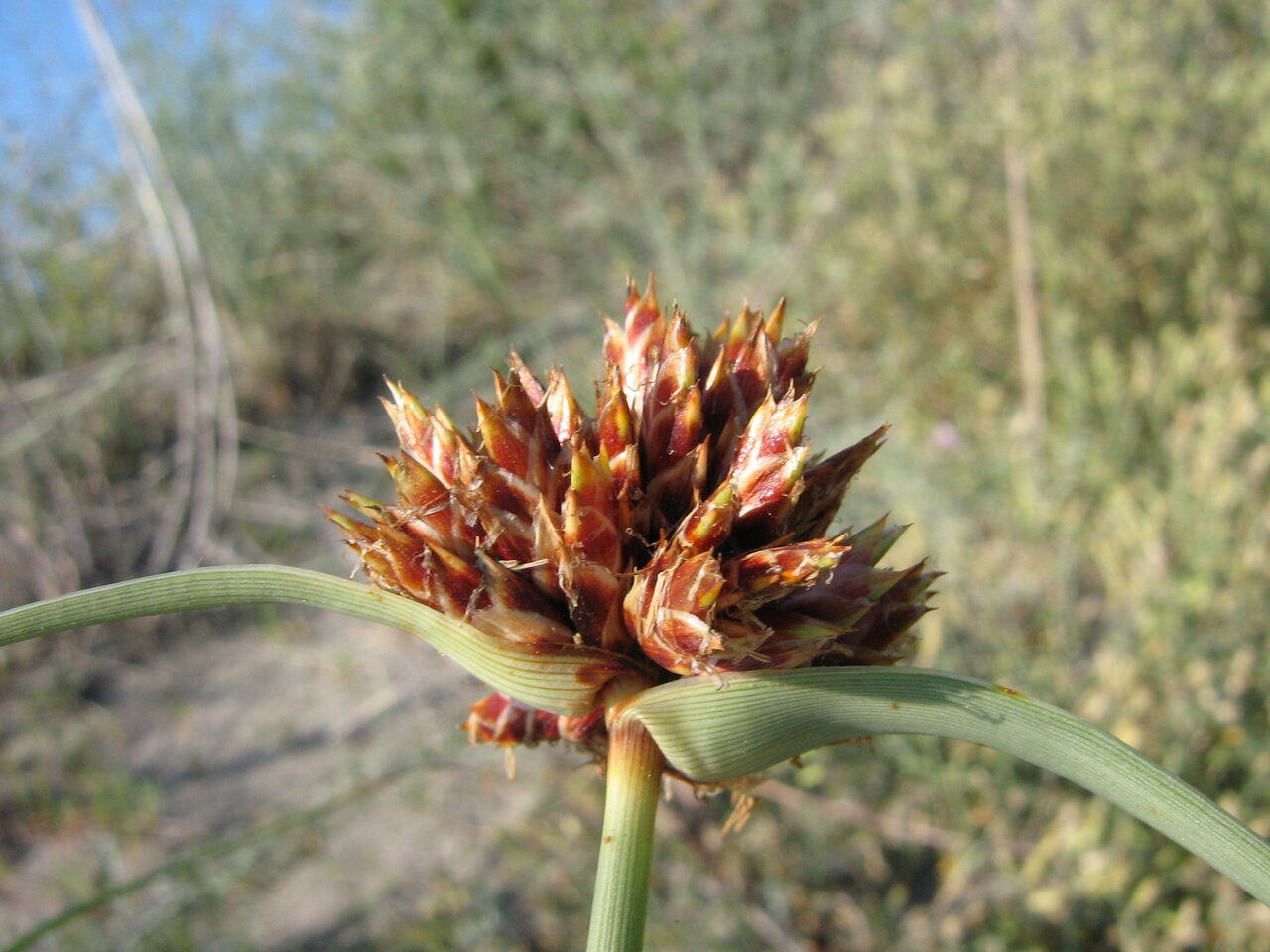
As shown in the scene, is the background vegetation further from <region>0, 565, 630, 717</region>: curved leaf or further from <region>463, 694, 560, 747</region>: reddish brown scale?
<region>0, 565, 630, 717</region>: curved leaf

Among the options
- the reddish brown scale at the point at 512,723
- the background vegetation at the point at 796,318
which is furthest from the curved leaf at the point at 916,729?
the background vegetation at the point at 796,318

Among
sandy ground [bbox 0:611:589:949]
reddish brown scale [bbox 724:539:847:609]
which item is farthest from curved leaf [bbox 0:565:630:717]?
sandy ground [bbox 0:611:589:949]

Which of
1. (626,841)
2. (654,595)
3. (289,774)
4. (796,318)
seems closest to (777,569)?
(654,595)

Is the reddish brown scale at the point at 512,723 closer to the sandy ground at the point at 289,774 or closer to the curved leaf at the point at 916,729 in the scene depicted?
the curved leaf at the point at 916,729

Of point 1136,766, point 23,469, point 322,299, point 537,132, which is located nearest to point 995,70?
point 537,132

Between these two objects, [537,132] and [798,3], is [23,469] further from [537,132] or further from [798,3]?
[798,3]

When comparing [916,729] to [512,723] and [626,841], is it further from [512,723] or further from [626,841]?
[512,723]
